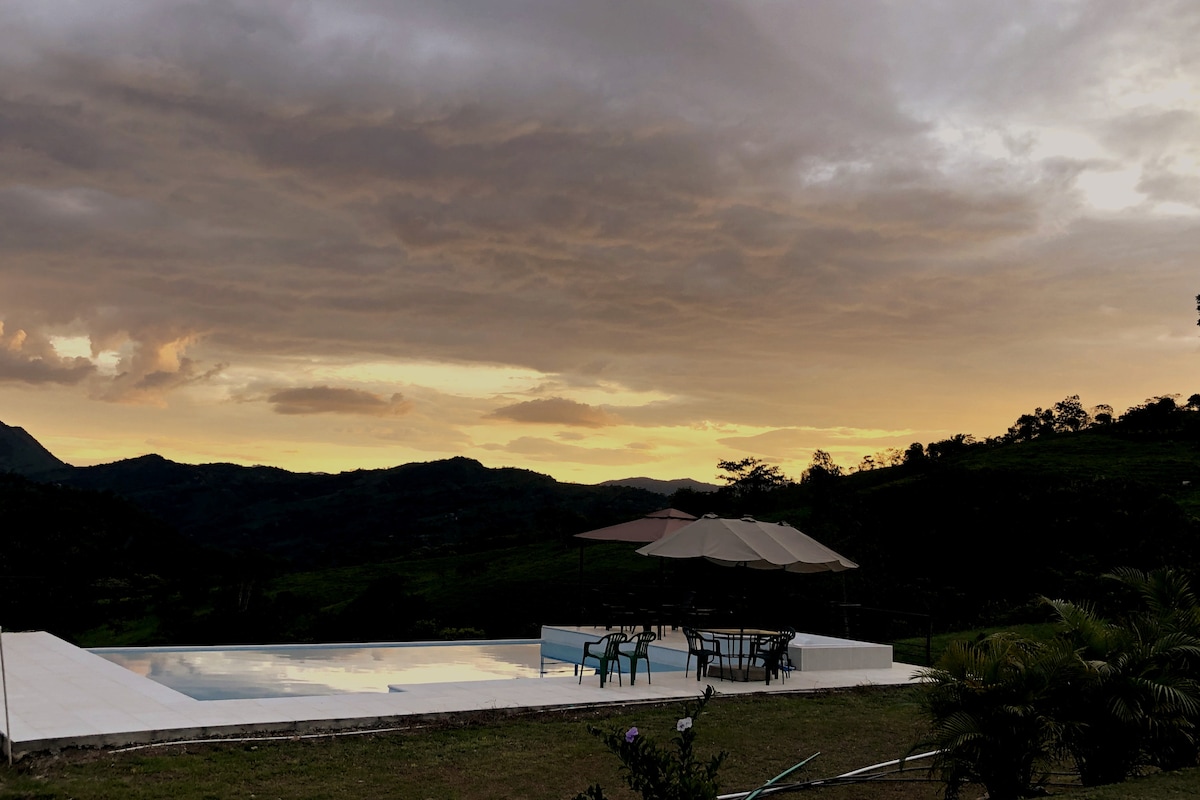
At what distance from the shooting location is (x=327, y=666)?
535 inches

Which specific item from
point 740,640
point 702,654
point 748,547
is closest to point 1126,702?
point 740,640

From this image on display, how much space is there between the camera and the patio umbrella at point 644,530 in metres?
16.8

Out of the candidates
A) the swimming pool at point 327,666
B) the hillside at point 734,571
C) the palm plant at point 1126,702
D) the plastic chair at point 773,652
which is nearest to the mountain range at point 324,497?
the hillside at point 734,571

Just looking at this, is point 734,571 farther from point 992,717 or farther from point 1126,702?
point 992,717

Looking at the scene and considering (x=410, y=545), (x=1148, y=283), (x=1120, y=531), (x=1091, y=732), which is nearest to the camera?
(x=1091, y=732)

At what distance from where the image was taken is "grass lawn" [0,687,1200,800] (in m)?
6.46

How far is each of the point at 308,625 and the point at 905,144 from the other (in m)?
18.8

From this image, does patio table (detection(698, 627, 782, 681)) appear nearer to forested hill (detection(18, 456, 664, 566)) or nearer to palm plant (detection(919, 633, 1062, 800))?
palm plant (detection(919, 633, 1062, 800))

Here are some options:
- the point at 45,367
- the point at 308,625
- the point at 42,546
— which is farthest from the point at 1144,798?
the point at 42,546

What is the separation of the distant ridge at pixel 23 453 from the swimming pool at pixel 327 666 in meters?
78.3

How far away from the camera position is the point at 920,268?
70.1ft

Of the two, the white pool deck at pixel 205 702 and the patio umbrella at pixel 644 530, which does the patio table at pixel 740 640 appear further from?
the patio umbrella at pixel 644 530

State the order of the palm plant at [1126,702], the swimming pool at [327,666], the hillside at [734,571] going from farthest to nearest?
the hillside at [734,571]
the swimming pool at [327,666]
the palm plant at [1126,702]

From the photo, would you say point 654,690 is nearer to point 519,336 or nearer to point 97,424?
point 519,336
